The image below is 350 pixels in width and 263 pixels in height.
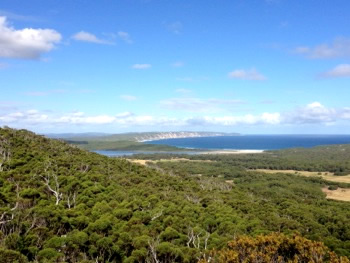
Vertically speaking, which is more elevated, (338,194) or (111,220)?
(111,220)

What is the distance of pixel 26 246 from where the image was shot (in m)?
29.7

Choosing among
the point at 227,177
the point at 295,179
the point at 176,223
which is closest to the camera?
the point at 176,223

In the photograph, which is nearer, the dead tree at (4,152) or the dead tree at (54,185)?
the dead tree at (54,185)

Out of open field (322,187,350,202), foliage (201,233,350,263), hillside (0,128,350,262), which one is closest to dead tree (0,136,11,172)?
hillside (0,128,350,262)

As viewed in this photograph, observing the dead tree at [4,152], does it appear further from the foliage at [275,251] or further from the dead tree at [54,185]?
the foliage at [275,251]

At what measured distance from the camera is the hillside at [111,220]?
31141 mm

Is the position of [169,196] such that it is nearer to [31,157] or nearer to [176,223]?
[176,223]

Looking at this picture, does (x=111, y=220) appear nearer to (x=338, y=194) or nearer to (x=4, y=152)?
(x=4, y=152)

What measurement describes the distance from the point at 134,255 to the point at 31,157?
48.8 meters

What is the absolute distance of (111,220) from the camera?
3916 cm

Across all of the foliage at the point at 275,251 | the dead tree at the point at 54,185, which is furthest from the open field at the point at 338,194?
the foliage at the point at 275,251

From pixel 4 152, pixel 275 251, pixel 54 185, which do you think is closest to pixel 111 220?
pixel 54 185

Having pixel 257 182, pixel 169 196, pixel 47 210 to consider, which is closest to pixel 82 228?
pixel 47 210

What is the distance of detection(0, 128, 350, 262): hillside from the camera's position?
31.1m
